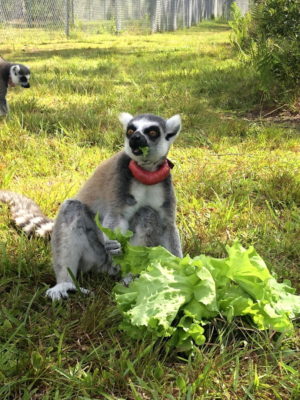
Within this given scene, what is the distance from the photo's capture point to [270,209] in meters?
3.44

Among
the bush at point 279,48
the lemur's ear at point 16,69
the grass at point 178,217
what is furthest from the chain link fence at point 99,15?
the bush at point 279,48

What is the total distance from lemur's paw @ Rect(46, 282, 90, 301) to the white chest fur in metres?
0.49

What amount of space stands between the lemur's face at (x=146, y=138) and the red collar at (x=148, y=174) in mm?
57

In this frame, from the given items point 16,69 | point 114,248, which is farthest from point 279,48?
point 114,248

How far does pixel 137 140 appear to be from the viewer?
248 cm

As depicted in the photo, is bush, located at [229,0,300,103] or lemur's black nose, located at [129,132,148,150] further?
bush, located at [229,0,300,103]

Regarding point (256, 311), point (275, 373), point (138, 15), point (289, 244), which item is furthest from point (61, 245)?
point (138, 15)

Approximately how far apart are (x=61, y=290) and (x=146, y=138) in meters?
0.93

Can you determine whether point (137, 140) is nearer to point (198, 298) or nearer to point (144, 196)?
point (144, 196)

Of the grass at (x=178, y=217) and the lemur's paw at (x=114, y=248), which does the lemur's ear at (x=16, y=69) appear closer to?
the grass at (x=178, y=217)

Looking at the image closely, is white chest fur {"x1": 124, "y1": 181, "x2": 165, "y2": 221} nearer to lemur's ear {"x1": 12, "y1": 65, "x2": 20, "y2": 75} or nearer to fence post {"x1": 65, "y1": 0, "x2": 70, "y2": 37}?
lemur's ear {"x1": 12, "y1": 65, "x2": 20, "y2": 75}

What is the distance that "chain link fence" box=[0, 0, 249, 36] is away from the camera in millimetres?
14500

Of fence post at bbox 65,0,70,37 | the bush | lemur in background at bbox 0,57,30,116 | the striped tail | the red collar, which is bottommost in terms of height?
the striped tail

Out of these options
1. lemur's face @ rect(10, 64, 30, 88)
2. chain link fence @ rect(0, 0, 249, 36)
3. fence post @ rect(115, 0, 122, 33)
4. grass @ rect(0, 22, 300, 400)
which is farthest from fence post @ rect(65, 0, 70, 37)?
lemur's face @ rect(10, 64, 30, 88)
